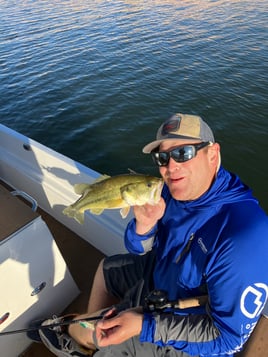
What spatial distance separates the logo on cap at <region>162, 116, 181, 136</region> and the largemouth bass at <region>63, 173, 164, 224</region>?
367 mm

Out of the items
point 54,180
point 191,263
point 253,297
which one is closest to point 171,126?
point 191,263

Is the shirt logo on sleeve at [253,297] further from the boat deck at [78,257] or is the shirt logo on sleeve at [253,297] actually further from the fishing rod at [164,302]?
the boat deck at [78,257]

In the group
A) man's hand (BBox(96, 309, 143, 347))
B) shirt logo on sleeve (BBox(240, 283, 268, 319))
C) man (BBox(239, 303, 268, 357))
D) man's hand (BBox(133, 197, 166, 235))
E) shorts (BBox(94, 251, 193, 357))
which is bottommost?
man (BBox(239, 303, 268, 357))

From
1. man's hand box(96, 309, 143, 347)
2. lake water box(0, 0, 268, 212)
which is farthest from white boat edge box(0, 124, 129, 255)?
lake water box(0, 0, 268, 212)

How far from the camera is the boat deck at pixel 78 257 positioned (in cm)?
372

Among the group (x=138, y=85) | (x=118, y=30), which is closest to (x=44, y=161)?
(x=138, y=85)

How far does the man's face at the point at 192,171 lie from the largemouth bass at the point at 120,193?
0.14 m

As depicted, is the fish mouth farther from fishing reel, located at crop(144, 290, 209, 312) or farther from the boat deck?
the boat deck

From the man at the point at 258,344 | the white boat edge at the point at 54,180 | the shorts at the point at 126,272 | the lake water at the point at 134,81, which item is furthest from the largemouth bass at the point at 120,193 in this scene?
the lake water at the point at 134,81

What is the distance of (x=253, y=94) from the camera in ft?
34.2

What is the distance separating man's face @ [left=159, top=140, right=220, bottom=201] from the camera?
2227mm

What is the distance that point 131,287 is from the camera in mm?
2850

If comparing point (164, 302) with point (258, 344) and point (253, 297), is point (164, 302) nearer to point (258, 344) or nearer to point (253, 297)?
point (253, 297)

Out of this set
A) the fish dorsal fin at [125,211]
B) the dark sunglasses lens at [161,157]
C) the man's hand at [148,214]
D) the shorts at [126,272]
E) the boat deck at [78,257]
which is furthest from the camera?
the boat deck at [78,257]
